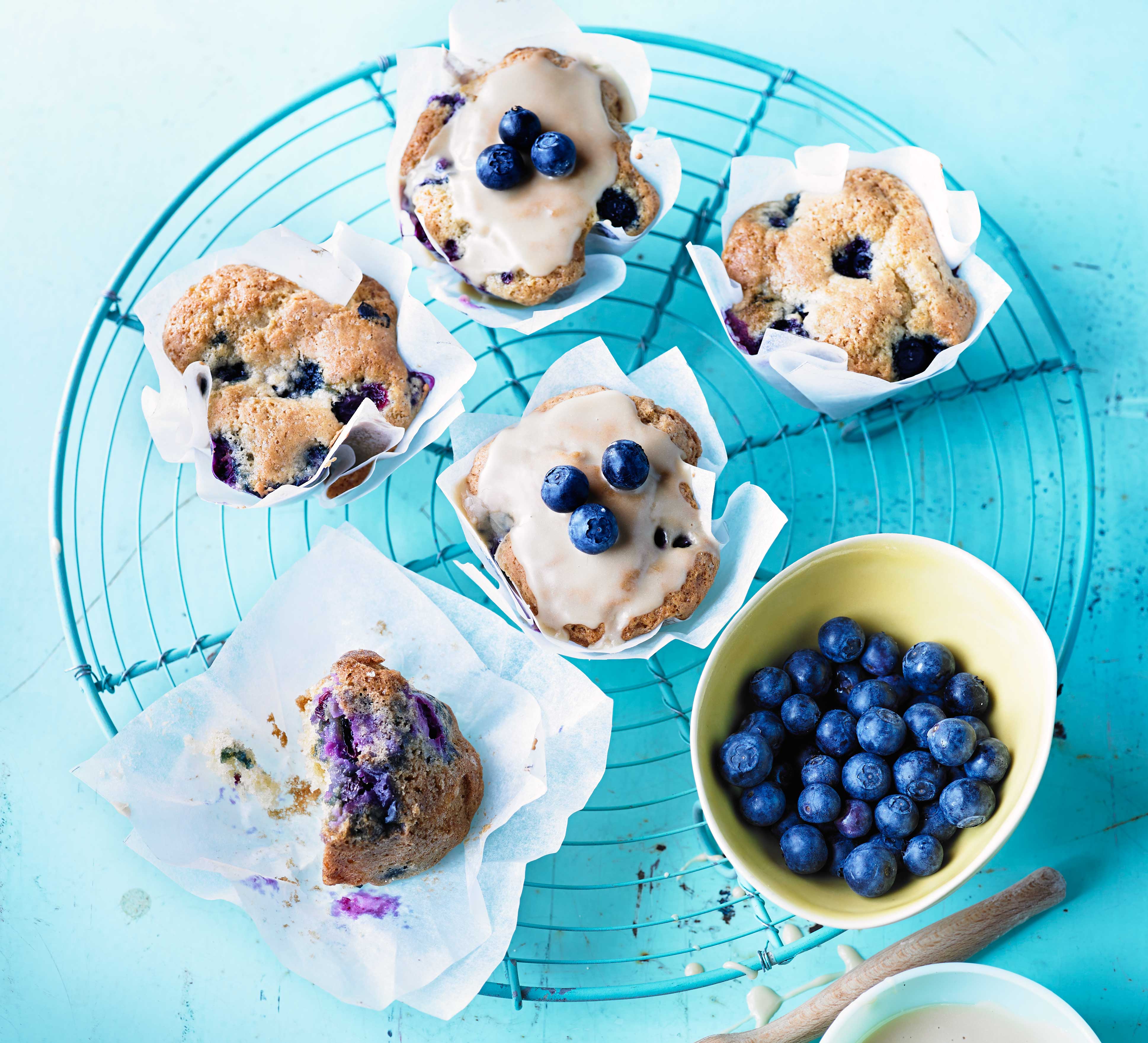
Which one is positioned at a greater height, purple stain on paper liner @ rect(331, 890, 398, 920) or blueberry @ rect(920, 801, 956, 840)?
blueberry @ rect(920, 801, 956, 840)

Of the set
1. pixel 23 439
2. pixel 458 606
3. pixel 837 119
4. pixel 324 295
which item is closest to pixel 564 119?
pixel 324 295

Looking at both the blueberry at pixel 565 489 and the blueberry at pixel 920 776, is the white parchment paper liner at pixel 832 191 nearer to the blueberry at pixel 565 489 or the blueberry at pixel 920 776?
the blueberry at pixel 565 489

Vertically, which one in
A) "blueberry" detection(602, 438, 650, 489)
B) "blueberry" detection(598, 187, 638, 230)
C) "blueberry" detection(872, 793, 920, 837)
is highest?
"blueberry" detection(598, 187, 638, 230)

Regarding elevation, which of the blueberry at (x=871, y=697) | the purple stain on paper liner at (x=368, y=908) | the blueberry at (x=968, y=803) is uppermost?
the blueberry at (x=871, y=697)

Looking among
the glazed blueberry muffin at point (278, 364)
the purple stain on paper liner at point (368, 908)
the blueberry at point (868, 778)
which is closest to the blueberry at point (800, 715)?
the blueberry at point (868, 778)

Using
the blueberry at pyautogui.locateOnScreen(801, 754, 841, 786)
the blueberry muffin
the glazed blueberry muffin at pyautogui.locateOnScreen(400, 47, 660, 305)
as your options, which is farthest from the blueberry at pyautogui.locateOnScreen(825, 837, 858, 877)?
the glazed blueberry muffin at pyautogui.locateOnScreen(400, 47, 660, 305)

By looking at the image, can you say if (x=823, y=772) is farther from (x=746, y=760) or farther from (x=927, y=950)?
(x=927, y=950)

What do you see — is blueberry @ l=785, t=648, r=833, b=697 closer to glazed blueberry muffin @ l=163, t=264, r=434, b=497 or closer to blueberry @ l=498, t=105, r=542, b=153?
glazed blueberry muffin @ l=163, t=264, r=434, b=497
